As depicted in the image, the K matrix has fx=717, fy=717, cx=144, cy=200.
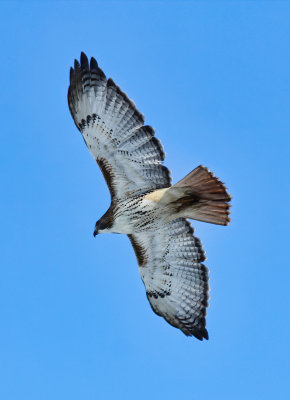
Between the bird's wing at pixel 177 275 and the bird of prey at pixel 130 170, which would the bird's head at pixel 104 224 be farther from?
the bird's wing at pixel 177 275

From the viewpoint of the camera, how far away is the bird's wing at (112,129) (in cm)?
1068

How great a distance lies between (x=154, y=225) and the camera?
11.3 metres

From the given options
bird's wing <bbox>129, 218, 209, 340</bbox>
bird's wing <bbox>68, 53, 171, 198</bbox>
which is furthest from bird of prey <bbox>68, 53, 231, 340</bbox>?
bird's wing <bbox>129, 218, 209, 340</bbox>

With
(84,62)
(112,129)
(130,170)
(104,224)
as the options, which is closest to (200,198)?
(130,170)

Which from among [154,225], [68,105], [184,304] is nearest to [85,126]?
[68,105]

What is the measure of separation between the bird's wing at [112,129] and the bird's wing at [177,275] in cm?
121

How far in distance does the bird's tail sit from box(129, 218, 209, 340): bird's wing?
89 cm

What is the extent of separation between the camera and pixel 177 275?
11.9 meters

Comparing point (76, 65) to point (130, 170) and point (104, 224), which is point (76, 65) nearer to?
point (130, 170)

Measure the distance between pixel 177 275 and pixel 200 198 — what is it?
196 centimetres

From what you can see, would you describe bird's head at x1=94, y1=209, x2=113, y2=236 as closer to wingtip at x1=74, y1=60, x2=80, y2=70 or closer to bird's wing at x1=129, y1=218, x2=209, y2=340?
bird's wing at x1=129, y1=218, x2=209, y2=340

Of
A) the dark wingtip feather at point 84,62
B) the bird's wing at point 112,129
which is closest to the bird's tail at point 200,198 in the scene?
the bird's wing at point 112,129

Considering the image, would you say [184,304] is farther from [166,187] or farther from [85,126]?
[85,126]

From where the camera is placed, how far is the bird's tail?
10.2 meters
